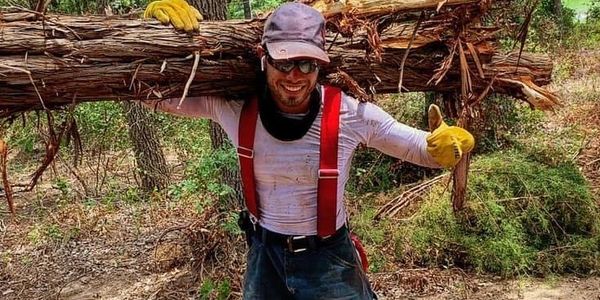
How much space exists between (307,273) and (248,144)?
601mm

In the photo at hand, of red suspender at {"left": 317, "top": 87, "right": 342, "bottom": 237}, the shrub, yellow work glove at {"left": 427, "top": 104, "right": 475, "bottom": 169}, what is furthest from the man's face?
the shrub

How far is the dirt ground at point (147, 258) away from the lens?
466cm

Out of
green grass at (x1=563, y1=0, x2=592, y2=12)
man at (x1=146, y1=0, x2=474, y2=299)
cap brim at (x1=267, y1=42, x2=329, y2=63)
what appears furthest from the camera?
green grass at (x1=563, y1=0, x2=592, y2=12)

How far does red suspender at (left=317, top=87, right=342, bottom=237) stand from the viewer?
252 cm

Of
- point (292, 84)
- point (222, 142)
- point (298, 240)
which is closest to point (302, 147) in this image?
point (292, 84)

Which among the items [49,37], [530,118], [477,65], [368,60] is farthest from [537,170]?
[49,37]

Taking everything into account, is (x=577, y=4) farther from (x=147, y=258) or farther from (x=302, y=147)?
(x=302, y=147)

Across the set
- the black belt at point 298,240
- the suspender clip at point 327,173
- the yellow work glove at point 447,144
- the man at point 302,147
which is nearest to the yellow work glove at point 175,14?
the man at point 302,147

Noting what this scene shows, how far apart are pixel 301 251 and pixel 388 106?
4738 millimetres

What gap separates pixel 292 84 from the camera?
2465mm

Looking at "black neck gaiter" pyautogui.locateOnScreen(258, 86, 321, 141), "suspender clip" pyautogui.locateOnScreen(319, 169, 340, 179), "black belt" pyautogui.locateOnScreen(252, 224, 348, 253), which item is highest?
"black neck gaiter" pyautogui.locateOnScreen(258, 86, 321, 141)

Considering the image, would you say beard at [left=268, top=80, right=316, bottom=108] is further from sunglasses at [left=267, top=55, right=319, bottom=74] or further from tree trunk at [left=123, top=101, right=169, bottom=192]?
tree trunk at [left=123, top=101, right=169, bottom=192]

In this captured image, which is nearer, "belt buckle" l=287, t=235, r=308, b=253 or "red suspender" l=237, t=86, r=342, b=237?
"red suspender" l=237, t=86, r=342, b=237

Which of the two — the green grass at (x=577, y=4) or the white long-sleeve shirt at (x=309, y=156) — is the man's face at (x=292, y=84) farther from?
the green grass at (x=577, y=4)
